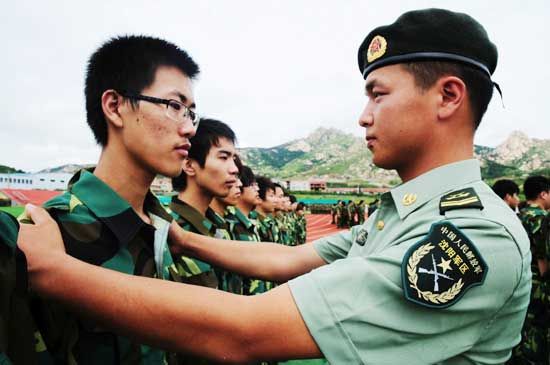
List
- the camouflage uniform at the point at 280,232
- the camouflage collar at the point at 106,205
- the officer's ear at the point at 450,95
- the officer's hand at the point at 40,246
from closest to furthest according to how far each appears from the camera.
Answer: the officer's hand at the point at 40,246, the officer's ear at the point at 450,95, the camouflage collar at the point at 106,205, the camouflage uniform at the point at 280,232

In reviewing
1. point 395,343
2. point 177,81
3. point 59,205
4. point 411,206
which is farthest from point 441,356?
point 177,81

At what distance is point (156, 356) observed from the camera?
1.72 m

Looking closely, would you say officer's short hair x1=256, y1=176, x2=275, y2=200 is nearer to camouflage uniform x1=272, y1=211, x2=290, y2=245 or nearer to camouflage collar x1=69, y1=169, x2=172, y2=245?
camouflage uniform x1=272, y1=211, x2=290, y2=245

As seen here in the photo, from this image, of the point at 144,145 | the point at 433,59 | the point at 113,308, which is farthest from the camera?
the point at 144,145

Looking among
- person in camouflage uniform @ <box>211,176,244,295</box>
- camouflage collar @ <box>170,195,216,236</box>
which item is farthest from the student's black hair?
camouflage collar @ <box>170,195,216,236</box>

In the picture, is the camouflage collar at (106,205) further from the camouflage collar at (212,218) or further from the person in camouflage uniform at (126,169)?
the camouflage collar at (212,218)

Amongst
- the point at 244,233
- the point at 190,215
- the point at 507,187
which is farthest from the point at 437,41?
the point at 507,187

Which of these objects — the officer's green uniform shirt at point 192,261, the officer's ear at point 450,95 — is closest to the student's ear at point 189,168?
the officer's green uniform shirt at point 192,261

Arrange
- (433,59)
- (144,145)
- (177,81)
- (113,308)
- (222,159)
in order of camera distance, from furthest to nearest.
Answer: (222,159)
(177,81)
(144,145)
(433,59)
(113,308)

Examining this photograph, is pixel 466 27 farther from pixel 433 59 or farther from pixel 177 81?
pixel 177 81

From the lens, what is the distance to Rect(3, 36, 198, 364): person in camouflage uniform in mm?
1603

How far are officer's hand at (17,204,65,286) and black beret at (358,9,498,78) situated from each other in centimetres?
156

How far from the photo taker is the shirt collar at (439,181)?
63.3 inches

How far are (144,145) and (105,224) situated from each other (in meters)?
0.48
